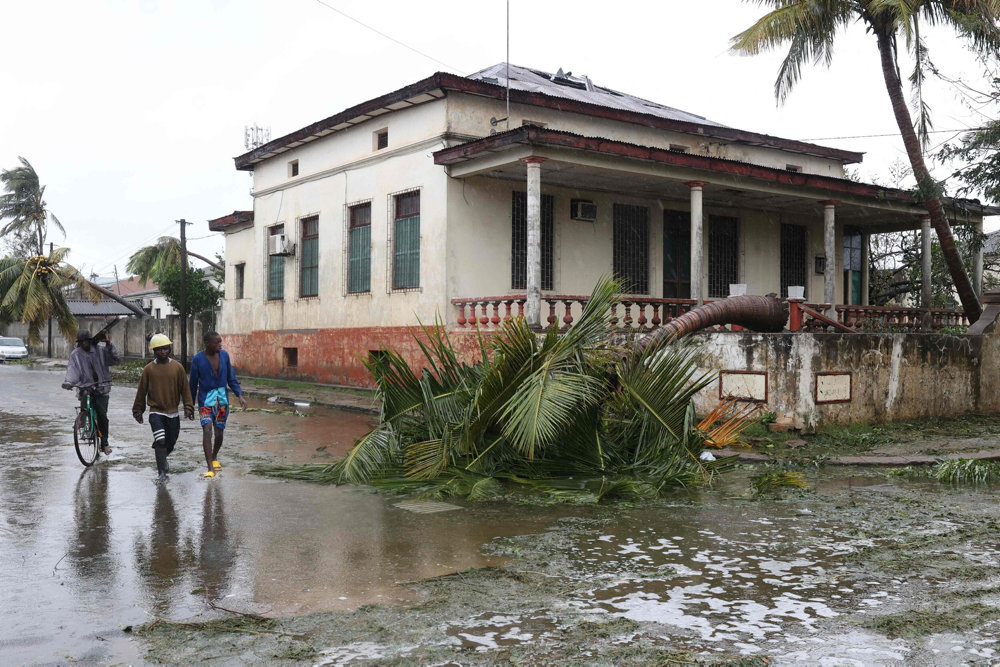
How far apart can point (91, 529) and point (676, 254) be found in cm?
1704

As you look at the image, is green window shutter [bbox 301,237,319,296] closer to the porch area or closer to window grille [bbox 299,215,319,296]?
window grille [bbox 299,215,319,296]

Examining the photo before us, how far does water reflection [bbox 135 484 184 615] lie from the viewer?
16.4 feet

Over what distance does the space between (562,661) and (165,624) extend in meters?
1.97

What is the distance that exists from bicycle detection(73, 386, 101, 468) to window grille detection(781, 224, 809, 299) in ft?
59.8

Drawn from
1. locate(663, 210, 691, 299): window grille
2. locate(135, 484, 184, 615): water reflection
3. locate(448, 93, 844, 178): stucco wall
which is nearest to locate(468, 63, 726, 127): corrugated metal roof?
locate(448, 93, 844, 178): stucco wall

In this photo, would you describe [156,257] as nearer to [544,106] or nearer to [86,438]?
[544,106]

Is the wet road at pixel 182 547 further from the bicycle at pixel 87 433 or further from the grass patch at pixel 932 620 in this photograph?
the grass patch at pixel 932 620

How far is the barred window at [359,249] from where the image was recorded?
20.8 metres

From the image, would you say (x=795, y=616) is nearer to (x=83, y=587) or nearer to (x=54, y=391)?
(x=83, y=587)

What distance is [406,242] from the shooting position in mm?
19594

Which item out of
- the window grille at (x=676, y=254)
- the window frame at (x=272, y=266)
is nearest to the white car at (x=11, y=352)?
the window frame at (x=272, y=266)

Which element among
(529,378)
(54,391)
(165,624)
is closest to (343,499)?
(529,378)

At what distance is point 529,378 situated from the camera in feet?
25.5

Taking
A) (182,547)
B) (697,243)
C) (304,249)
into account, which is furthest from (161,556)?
(304,249)
